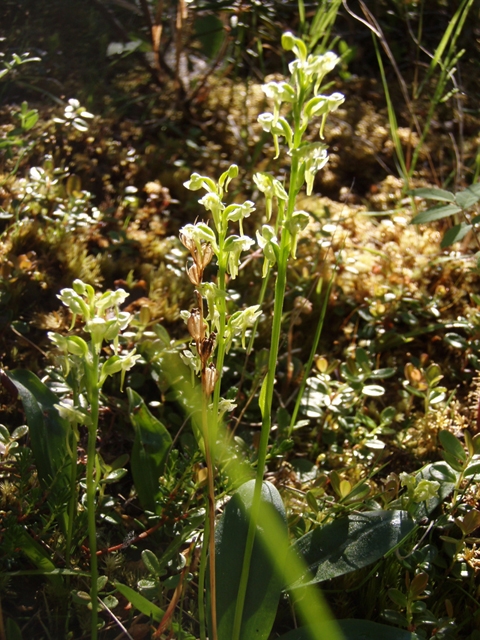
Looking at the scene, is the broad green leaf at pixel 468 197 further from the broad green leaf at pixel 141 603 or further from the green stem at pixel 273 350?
the broad green leaf at pixel 141 603

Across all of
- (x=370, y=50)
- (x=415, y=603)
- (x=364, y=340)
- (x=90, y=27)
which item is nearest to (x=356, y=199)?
(x=364, y=340)

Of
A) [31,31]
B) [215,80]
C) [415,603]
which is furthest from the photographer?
[215,80]

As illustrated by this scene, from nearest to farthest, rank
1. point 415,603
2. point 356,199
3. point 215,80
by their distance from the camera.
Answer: point 415,603
point 356,199
point 215,80

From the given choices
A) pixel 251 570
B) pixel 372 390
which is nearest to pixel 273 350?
pixel 251 570

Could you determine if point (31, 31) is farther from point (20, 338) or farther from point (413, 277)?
point (413, 277)

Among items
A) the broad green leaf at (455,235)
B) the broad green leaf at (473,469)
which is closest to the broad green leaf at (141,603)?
the broad green leaf at (473,469)

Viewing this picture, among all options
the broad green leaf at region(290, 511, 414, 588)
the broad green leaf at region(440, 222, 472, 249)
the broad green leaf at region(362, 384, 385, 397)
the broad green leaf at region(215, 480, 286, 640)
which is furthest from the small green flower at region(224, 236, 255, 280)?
the broad green leaf at region(440, 222, 472, 249)
